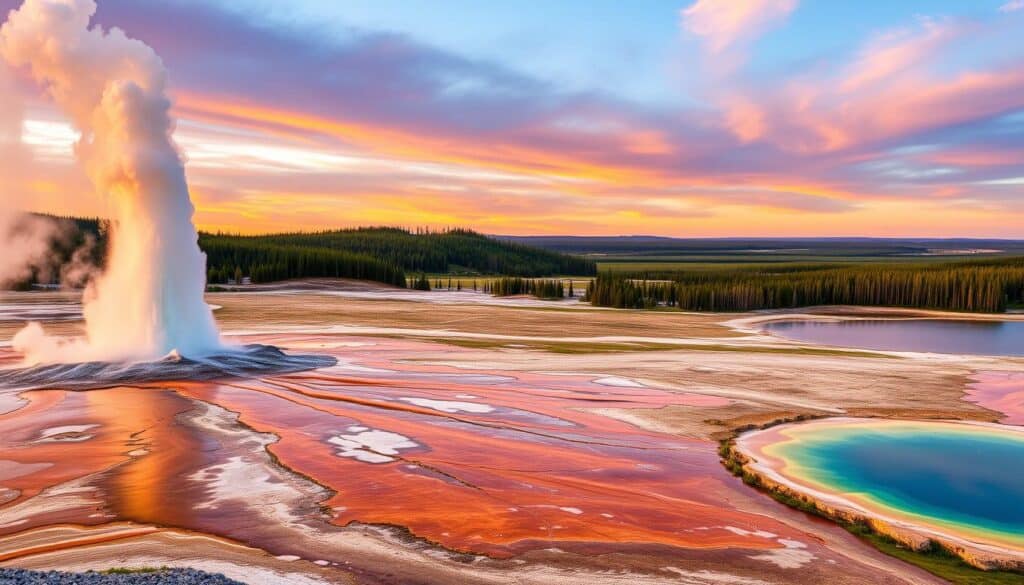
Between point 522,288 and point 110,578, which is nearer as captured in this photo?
point 110,578

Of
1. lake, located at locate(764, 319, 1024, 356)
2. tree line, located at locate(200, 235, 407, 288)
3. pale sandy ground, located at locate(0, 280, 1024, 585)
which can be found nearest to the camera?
pale sandy ground, located at locate(0, 280, 1024, 585)

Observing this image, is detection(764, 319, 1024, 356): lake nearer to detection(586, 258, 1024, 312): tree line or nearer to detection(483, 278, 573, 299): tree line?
detection(586, 258, 1024, 312): tree line

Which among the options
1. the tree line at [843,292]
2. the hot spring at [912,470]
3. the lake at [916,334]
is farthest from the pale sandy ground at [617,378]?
the tree line at [843,292]

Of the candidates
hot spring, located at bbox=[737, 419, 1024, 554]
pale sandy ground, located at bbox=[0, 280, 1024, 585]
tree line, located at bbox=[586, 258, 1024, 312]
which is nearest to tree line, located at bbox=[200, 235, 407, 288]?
pale sandy ground, located at bbox=[0, 280, 1024, 585]

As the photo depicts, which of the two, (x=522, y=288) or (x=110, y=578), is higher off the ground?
(x=522, y=288)

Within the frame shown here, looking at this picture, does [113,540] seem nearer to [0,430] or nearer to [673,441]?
[0,430]

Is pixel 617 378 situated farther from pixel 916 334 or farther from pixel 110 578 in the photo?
pixel 916 334

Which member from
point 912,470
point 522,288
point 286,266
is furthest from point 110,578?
point 286,266
